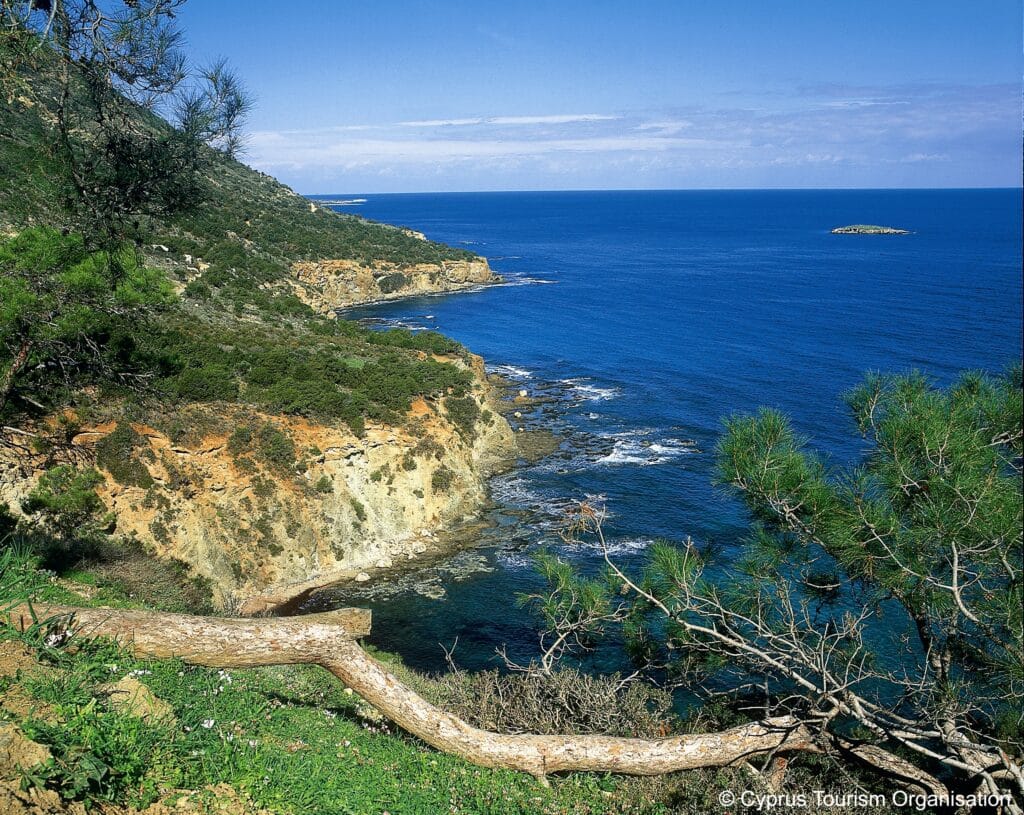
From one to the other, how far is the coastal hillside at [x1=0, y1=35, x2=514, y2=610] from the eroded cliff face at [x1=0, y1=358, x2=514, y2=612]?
6 centimetres

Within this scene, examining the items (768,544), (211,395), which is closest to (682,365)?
(211,395)

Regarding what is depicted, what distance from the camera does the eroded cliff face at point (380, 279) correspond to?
76.2 m

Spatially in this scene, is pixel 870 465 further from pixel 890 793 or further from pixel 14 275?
pixel 14 275

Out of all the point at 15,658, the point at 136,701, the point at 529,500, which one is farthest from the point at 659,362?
the point at 15,658

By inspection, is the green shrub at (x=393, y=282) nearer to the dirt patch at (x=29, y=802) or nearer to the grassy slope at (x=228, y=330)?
the grassy slope at (x=228, y=330)

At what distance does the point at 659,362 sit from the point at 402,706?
50.7 meters

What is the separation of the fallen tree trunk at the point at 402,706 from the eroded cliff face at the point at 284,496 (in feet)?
41.4

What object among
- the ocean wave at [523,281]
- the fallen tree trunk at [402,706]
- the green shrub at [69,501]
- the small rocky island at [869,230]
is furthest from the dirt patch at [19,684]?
the small rocky island at [869,230]

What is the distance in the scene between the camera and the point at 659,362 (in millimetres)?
56688

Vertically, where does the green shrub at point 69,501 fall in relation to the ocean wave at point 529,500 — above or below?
above

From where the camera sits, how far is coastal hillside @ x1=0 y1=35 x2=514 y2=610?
10516mm

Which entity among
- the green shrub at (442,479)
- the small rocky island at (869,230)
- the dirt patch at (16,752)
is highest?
the small rocky island at (869,230)

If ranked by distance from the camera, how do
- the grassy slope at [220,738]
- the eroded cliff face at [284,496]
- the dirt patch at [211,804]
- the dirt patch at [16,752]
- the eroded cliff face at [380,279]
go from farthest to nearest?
the eroded cliff face at [380,279] < the eroded cliff face at [284,496] < the grassy slope at [220,738] < the dirt patch at [211,804] < the dirt patch at [16,752]

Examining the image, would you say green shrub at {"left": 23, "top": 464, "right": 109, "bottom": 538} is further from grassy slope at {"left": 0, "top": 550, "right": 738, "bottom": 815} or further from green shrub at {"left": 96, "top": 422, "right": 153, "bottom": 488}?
grassy slope at {"left": 0, "top": 550, "right": 738, "bottom": 815}
